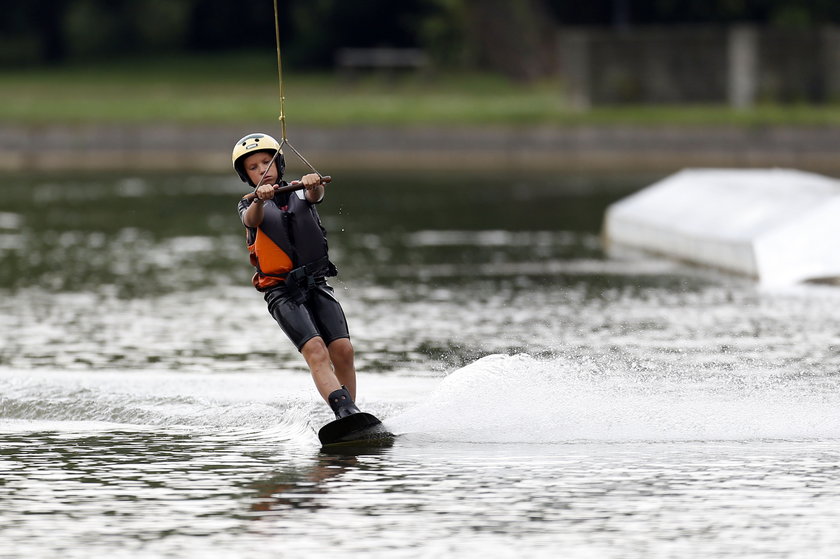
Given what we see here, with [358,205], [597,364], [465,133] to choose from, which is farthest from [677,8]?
[597,364]

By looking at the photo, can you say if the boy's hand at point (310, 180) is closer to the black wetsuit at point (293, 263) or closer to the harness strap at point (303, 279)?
the black wetsuit at point (293, 263)

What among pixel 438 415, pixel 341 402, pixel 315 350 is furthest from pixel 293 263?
pixel 438 415

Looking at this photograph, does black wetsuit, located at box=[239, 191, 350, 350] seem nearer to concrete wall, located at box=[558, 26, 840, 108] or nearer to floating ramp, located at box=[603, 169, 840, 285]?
floating ramp, located at box=[603, 169, 840, 285]

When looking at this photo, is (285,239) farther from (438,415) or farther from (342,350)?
(438,415)

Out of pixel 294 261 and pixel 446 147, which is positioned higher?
pixel 294 261

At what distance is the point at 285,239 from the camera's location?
34.0 ft

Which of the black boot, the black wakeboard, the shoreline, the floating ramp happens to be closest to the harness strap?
the black boot

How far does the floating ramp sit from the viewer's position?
19.1 meters

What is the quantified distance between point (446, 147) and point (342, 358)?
99.7 ft

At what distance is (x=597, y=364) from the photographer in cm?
1293

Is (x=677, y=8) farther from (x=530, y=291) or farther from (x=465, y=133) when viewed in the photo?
(x=530, y=291)

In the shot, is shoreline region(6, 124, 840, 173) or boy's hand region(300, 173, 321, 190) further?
shoreline region(6, 124, 840, 173)

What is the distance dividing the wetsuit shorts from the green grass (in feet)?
98.0

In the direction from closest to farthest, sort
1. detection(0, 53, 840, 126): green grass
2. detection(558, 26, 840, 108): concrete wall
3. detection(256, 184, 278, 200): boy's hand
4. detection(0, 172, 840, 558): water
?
detection(0, 172, 840, 558): water, detection(256, 184, 278, 200): boy's hand, detection(0, 53, 840, 126): green grass, detection(558, 26, 840, 108): concrete wall
